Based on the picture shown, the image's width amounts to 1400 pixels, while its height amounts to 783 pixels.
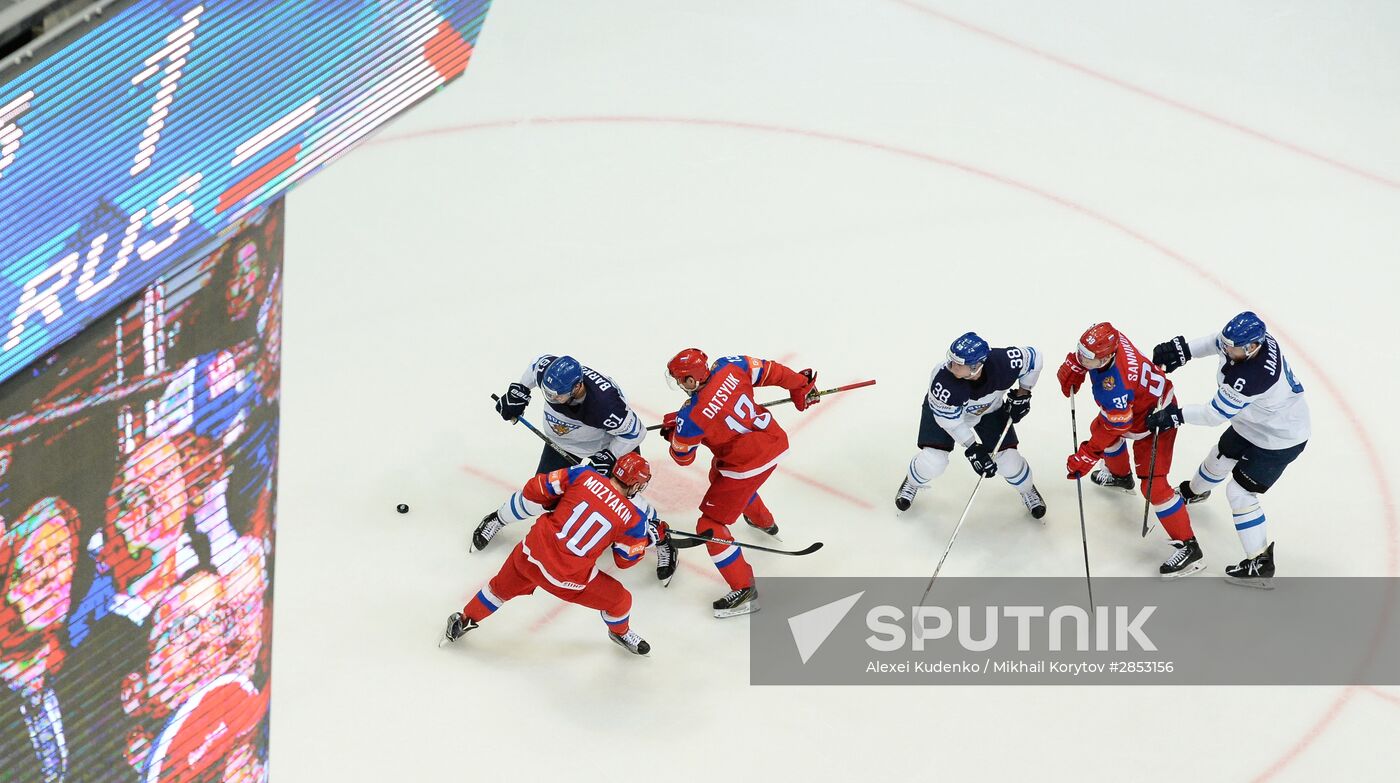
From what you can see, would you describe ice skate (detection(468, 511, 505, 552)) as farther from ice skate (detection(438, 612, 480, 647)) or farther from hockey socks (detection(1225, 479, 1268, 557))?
hockey socks (detection(1225, 479, 1268, 557))

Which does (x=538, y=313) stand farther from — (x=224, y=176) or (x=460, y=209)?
(x=224, y=176)

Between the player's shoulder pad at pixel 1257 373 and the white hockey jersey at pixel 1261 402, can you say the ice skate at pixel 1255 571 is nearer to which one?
the white hockey jersey at pixel 1261 402

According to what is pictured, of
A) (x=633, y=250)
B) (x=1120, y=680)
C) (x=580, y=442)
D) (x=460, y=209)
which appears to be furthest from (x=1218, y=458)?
(x=460, y=209)

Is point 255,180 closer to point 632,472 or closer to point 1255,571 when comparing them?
point 632,472

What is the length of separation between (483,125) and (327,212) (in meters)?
1.10

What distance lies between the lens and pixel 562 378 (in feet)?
14.8

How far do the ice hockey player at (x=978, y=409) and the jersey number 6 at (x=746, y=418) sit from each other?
2.10 ft

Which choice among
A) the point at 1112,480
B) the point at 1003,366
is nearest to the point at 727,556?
the point at 1003,366

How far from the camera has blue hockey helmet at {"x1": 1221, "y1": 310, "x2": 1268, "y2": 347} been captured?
4301mm

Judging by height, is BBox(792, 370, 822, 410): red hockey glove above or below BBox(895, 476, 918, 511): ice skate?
above

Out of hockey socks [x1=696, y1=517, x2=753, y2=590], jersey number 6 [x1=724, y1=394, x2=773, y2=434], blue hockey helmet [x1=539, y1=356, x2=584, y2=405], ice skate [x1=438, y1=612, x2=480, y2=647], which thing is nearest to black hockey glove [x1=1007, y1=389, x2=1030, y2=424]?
jersey number 6 [x1=724, y1=394, x2=773, y2=434]

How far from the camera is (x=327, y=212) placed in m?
6.73

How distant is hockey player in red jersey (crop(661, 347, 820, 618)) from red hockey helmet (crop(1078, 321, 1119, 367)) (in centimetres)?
99

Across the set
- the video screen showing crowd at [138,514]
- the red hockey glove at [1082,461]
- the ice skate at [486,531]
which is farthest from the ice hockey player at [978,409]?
the video screen showing crowd at [138,514]
